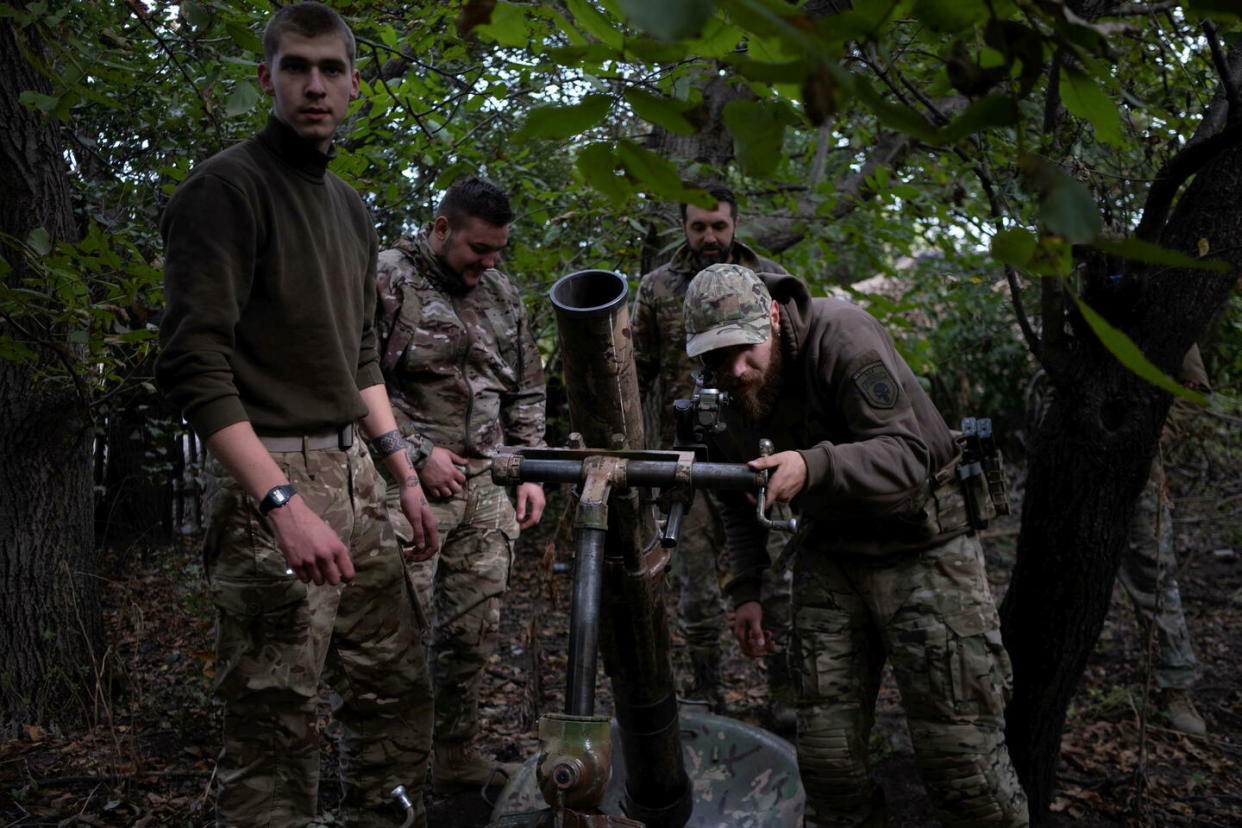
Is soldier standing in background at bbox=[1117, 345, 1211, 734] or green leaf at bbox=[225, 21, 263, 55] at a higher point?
green leaf at bbox=[225, 21, 263, 55]

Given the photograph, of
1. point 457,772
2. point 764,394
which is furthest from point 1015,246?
point 457,772

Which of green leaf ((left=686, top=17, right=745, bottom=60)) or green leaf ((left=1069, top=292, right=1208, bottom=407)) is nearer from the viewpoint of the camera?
green leaf ((left=1069, top=292, right=1208, bottom=407))

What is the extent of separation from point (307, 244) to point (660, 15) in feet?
6.48

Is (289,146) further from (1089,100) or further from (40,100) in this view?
(1089,100)

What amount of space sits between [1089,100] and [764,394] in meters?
1.80

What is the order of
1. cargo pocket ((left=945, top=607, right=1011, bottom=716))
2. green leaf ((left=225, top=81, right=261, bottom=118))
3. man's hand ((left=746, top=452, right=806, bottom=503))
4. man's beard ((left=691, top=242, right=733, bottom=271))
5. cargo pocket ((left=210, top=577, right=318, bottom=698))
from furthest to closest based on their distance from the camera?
man's beard ((left=691, top=242, right=733, bottom=271)) < cargo pocket ((left=945, top=607, right=1011, bottom=716)) < green leaf ((left=225, top=81, right=261, bottom=118)) < cargo pocket ((left=210, top=577, right=318, bottom=698)) < man's hand ((left=746, top=452, right=806, bottom=503))

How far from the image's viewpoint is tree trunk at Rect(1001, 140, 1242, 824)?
3051 mm

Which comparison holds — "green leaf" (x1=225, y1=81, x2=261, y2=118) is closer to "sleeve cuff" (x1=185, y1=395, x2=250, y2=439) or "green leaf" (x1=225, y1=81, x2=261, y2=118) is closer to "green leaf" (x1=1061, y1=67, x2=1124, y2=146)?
"sleeve cuff" (x1=185, y1=395, x2=250, y2=439)

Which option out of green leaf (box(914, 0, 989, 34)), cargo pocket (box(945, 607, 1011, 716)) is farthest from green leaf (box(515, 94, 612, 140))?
cargo pocket (box(945, 607, 1011, 716))

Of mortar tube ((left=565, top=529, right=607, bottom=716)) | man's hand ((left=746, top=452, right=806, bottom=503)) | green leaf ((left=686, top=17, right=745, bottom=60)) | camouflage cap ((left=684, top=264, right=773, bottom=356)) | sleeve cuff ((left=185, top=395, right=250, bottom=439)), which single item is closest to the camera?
green leaf ((left=686, top=17, right=745, bottom=60))

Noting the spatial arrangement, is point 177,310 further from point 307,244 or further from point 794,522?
point 794,522

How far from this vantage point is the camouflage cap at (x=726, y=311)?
8.91 ft

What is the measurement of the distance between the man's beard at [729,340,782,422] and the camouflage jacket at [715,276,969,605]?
4 centimetres

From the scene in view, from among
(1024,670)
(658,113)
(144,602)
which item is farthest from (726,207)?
(144,602)
